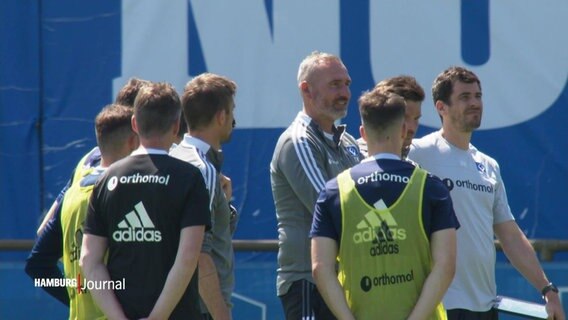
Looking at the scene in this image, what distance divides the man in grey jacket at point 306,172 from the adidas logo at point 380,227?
0.73 m

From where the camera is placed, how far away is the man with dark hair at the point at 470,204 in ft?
16.4

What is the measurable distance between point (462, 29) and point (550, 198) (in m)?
1.15

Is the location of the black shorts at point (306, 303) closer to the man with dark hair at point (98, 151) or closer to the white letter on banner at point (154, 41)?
the man with dark hair at point (98, 151)

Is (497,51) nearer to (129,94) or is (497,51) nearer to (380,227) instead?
(129,94)

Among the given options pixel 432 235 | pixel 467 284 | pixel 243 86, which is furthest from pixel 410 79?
pixel 243 86

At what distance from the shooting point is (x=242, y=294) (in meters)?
7.06

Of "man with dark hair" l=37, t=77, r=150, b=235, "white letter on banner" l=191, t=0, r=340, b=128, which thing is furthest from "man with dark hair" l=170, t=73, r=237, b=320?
"white letter on banner" l=191, t=0, r=340, b=128

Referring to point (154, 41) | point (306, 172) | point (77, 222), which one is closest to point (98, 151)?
point (77, 222)

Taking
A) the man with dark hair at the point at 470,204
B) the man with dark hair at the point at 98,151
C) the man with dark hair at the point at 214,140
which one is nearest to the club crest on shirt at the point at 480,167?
the man with dark hair at the point at 470,204

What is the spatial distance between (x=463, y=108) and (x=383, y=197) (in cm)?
132

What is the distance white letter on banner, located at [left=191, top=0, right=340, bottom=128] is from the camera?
7.01 meters

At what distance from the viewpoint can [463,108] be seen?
16.7 feet

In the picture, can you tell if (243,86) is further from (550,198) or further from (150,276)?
(150,276)

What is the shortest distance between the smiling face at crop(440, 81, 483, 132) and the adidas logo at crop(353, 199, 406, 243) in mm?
1301
